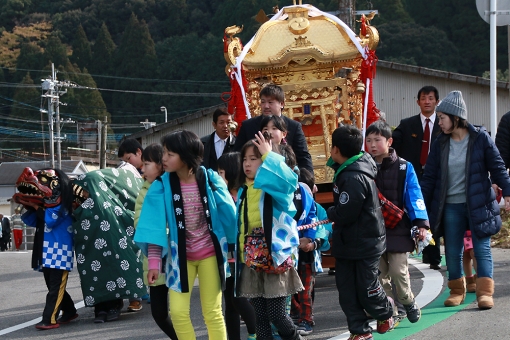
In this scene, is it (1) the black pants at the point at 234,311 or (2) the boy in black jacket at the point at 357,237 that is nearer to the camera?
(2) the boy in black jacket at the point at 357,237

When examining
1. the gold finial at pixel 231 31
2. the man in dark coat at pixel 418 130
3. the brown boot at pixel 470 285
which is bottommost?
the brown boot at pixel 470 285

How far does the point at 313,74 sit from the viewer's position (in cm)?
1046

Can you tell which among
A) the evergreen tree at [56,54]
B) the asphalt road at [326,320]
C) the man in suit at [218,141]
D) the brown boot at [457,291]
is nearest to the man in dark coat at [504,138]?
the asphalt road at [326,320]

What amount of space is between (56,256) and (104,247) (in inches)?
18.1

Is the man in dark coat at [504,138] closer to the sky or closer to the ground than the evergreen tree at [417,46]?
closer to the ground

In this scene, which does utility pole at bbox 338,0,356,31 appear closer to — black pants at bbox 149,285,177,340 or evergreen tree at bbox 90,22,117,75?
black pants at bbox 149,285,177,340

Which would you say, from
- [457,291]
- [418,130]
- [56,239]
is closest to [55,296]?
[56,239]

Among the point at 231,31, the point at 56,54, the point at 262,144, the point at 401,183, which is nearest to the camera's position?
the point at 262,144

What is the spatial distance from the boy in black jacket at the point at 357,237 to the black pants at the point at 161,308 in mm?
1236

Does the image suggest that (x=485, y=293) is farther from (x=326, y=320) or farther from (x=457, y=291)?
(x=326, y=320)

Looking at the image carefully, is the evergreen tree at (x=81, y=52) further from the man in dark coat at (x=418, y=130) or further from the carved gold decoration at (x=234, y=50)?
the man in dark coat at (x=418, y=130)

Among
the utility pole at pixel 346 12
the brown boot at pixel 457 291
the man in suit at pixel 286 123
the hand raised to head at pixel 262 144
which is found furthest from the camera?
the utility pole at pixel 346 12

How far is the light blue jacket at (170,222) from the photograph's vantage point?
5426 millimetres

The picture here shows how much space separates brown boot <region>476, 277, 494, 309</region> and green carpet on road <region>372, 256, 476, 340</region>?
0.20 meters
